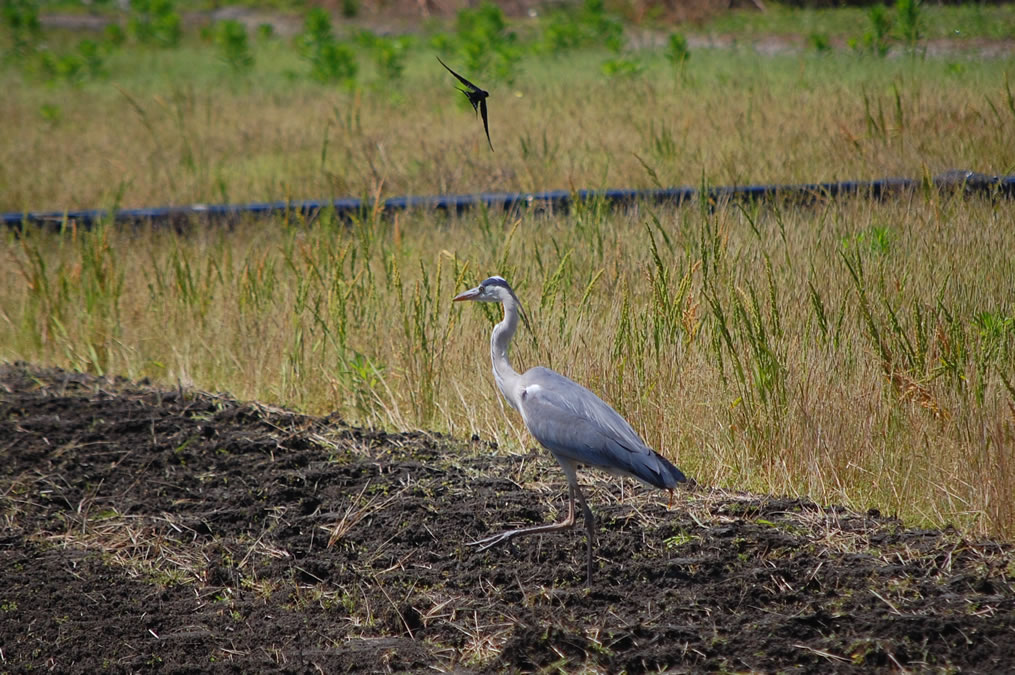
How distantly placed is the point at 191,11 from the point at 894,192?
31343mm

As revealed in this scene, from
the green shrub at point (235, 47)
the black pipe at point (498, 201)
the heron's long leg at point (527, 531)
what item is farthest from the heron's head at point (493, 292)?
the green shrub at point (235, 47)

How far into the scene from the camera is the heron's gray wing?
3.26m

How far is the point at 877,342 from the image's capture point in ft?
14.1

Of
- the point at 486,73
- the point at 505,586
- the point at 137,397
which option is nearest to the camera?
the point at 505,586

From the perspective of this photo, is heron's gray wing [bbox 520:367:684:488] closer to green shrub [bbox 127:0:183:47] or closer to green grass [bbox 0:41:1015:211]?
green grass [bbox 0:41:1015:211]

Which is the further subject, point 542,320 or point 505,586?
point 542,320

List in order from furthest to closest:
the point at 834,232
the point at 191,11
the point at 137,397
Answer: the point at 191,11
the point at 834,232
the point at 137,397

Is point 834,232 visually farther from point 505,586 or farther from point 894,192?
point 505,586

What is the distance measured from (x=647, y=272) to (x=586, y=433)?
2339 millimetres

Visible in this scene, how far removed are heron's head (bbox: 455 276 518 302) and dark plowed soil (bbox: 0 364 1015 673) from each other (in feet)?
2.63

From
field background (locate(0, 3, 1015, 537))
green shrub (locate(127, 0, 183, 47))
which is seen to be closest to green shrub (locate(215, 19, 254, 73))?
field background (locate(0, 3, 1015, 537))

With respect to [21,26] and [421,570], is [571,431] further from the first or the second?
[21,26]

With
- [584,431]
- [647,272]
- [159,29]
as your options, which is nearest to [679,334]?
[647,272]

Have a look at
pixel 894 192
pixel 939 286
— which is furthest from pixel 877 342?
pixel 894 192
